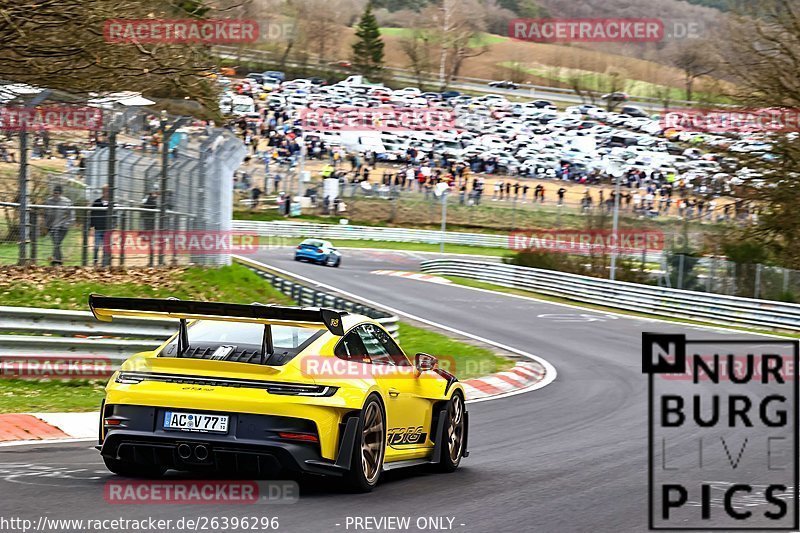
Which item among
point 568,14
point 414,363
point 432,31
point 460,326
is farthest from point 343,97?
point 568,14

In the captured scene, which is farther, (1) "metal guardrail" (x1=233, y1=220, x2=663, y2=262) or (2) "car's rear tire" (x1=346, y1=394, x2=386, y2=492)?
(1) "metal guardrail" (x1=233, y1=220, x2=663, y2=262)

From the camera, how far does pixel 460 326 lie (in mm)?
26578

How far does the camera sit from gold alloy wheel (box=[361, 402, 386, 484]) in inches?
288

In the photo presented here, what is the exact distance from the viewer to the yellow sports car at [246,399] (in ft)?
22.2

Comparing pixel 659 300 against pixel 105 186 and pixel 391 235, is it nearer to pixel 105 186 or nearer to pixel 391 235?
pixel 105 186

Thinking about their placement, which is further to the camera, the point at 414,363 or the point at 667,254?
the point at 667,254

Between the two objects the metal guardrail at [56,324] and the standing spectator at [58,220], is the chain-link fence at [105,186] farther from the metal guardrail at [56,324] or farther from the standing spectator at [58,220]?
the metal guardrail at [56,324]

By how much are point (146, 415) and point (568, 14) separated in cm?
14835

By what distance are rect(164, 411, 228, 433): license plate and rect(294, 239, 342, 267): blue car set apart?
124 feet

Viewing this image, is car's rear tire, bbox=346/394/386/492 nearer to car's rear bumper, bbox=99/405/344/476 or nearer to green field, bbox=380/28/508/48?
car's rear bumper, bbox=99/405/344/476

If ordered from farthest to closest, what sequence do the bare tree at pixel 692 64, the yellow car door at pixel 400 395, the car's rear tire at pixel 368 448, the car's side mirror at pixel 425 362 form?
the bare tree at pixel 692 64 < the car's side mirror at pixel 425 362 < the yellow car door at pixel 400 395 < the car's rear tire at pixel 368 448

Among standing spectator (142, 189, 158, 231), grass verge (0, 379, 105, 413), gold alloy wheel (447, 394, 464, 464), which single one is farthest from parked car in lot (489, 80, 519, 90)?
gold alloy wheel (447, 394, 464, 464)

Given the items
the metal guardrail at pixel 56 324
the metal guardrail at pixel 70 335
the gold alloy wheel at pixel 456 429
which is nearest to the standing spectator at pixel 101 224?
the metal guardrail at pixel 70 335

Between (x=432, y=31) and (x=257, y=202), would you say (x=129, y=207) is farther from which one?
(x=432, y=31)
